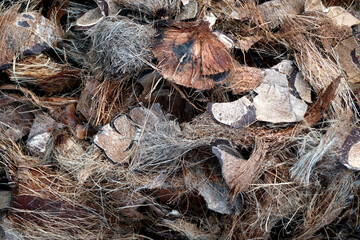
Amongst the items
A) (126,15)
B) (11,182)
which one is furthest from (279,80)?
(11,182)

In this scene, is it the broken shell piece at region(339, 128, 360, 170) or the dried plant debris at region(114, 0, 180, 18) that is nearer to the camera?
the broken shell piece at region(339, 128, 360, 170)

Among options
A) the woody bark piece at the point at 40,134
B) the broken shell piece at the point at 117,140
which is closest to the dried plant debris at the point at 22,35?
the woody bark piece at the point at 40,134

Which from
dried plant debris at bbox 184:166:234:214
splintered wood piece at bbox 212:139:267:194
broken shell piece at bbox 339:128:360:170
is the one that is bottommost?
dried plant debris at bbox 184:166:234:214

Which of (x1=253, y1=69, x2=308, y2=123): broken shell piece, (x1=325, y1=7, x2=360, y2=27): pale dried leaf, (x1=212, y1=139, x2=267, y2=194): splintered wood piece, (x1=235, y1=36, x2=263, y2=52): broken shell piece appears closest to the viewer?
(x1=212, y1=139, x2=267, y2=194): splintered wood piece

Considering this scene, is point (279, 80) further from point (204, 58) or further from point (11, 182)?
point (11, 182)

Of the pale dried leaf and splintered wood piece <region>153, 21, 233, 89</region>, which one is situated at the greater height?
the pale dried leaf

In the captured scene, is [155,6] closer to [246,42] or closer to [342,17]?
[246,42]

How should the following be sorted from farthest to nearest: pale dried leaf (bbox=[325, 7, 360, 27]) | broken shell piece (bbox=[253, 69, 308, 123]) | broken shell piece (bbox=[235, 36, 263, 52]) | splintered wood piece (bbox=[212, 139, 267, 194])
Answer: pale dried leaf (bbox=[325, 7, 360, 27])
broken shell piece (bbox=[235, 36, 263, 52])
broken shell piece (bbox=[253, 69, 308, 123])
splintered wood piece (bbox=[212, 139, 267, 194])

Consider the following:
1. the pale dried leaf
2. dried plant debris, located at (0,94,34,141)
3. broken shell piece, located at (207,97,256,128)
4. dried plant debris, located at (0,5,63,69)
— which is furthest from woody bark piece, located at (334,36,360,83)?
dried plant debris, located at (0,94,34,141)

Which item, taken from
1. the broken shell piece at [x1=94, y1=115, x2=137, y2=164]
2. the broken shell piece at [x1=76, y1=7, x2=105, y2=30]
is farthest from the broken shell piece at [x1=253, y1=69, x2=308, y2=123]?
the broken shell piece at [x1=76, y1=7, x2=105, y2=30]

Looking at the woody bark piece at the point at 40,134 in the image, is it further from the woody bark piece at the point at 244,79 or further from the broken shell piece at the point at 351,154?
the broken shell piece at the point at 351,154

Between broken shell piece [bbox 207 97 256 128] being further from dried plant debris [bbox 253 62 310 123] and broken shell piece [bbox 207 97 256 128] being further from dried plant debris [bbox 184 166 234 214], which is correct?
dried plant debris [bbox 184 166 234 214]
